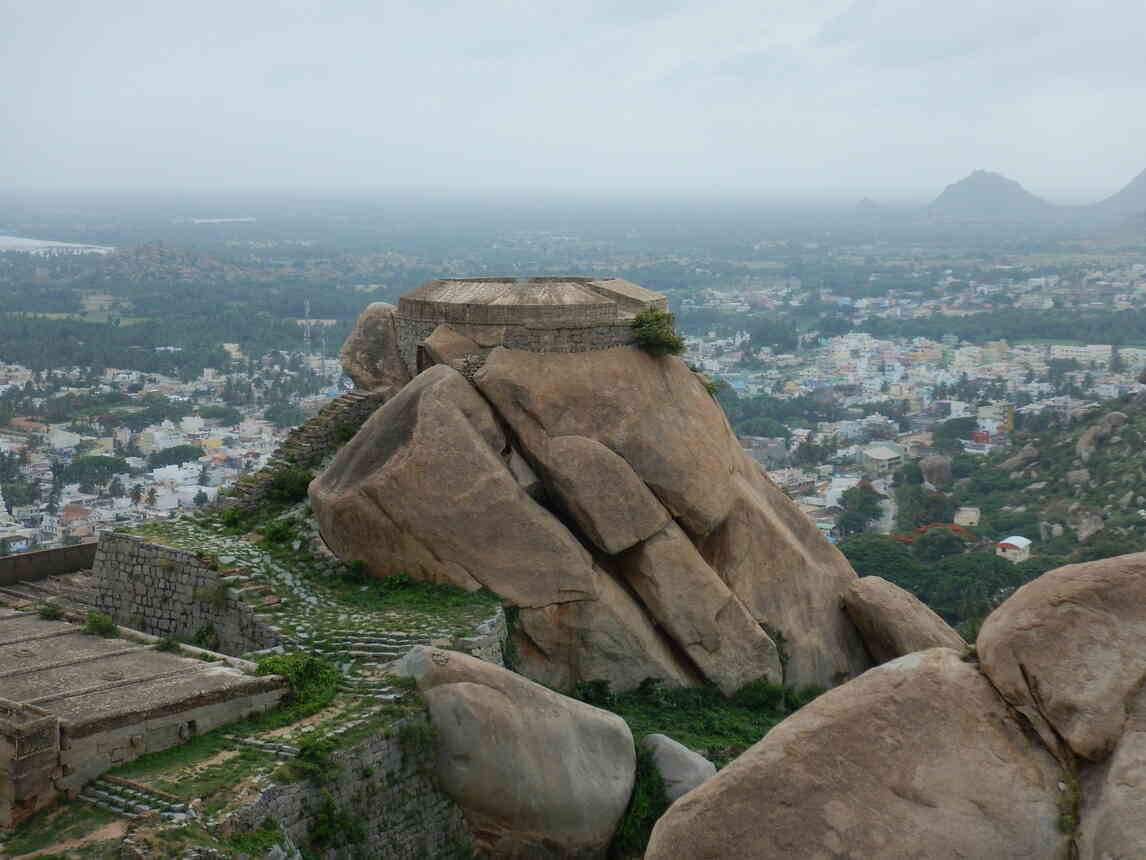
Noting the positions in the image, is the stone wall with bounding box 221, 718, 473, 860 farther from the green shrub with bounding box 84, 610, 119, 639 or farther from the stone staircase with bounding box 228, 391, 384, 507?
the stone staircase with bounding box 228, 391, 384, 507

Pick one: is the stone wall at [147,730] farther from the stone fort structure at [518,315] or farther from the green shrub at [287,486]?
the stone fort structure at [518,315]

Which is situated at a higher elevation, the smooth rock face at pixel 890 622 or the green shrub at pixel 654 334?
the green shrub at pixel 654 334

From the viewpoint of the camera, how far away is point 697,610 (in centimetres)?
1855

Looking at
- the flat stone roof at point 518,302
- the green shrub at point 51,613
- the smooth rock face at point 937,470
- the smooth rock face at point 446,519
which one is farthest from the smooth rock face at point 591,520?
the smooth rock face at point 937,470

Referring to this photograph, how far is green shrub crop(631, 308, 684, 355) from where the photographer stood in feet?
65.7

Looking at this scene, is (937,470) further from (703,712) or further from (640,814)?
(640,814)

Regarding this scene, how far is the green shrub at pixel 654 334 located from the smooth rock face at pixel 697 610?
9.24 ft

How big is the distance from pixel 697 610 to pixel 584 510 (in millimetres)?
1995

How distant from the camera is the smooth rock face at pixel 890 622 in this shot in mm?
20281

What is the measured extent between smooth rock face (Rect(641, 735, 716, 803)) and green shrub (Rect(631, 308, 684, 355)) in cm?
630

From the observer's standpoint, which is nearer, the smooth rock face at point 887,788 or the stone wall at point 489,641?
the smooth rock face at point 887,788

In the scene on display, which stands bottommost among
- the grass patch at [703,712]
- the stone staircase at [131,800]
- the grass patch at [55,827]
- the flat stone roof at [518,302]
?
the grass patch at [703,712]

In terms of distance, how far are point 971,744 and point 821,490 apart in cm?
6471

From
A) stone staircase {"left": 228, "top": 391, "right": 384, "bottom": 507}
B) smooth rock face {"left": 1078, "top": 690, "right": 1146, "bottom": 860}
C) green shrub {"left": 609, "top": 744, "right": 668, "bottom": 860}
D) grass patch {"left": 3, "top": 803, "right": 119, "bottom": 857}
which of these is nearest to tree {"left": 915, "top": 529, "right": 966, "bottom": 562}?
stone staircase {"left": 228, "top": 391, "right": 384, "bottom": 507}
